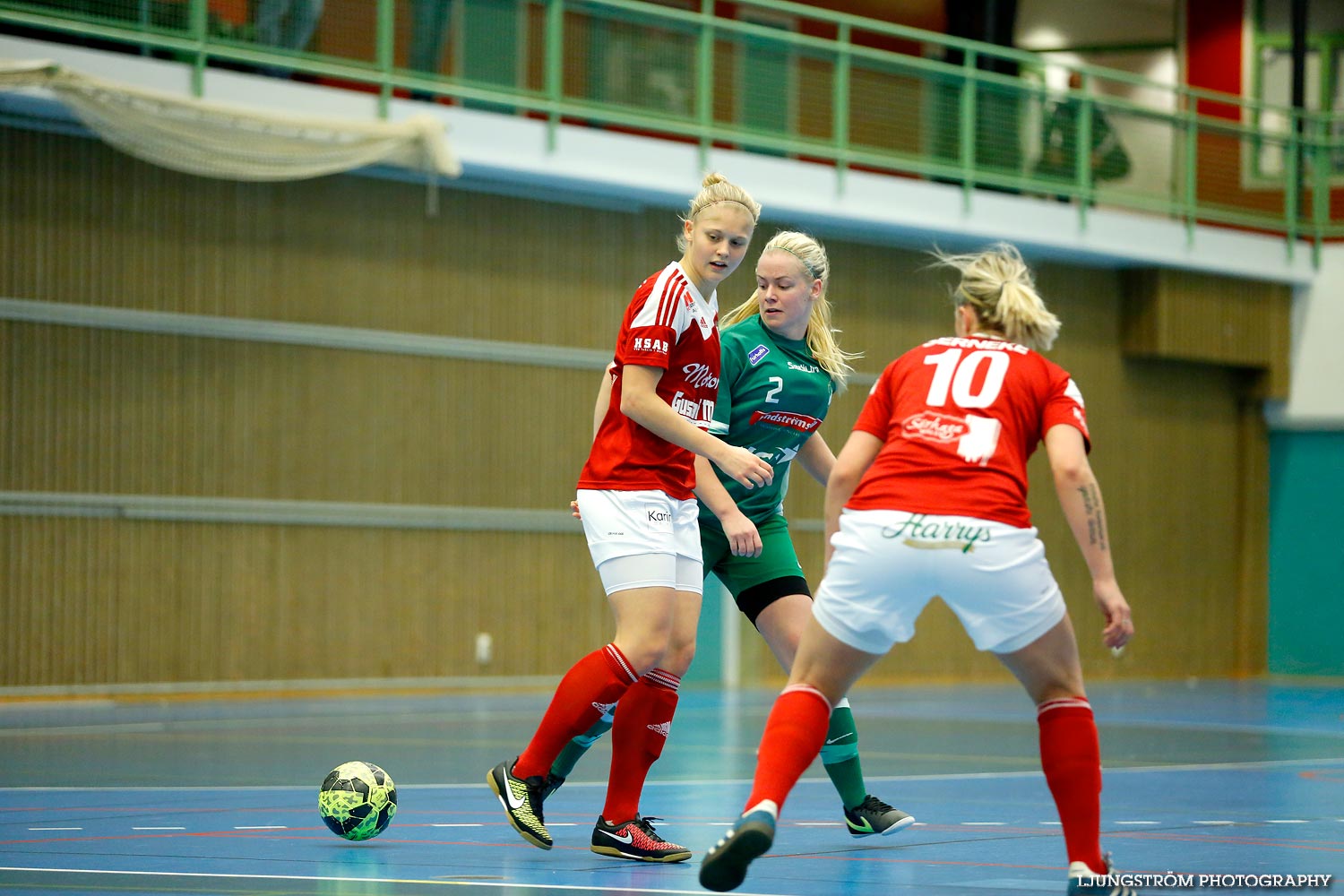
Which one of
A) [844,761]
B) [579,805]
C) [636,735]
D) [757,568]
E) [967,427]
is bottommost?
[579,805]

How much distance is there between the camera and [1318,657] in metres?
23.4

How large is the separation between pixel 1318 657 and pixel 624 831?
20.1 meters

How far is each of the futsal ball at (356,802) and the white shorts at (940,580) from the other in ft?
6.78

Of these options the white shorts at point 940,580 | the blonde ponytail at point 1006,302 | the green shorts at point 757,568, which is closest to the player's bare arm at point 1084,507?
the white shorts at point 940,580

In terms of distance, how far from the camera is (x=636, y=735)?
18.5ft

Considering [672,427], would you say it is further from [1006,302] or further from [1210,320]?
[1210,320]

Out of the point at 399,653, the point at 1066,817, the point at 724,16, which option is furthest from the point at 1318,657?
the point at 1066,817

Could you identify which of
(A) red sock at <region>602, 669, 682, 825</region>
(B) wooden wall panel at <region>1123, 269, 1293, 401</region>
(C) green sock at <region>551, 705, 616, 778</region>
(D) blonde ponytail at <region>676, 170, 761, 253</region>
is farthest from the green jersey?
(B) wooden wall panel at <region>1123, 269, 1293, 401</region>

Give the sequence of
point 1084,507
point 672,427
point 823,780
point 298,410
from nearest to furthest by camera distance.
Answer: point 1084,507 < point 672,427 < point 823,780 < point 298,410

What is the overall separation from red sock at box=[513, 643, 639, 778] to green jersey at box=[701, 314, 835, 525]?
88cm

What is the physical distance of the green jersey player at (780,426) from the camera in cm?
595

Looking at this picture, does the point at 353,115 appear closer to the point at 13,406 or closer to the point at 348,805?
the point at 13,406

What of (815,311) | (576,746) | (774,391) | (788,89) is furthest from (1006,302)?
(788,89)

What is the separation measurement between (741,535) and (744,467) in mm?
397
